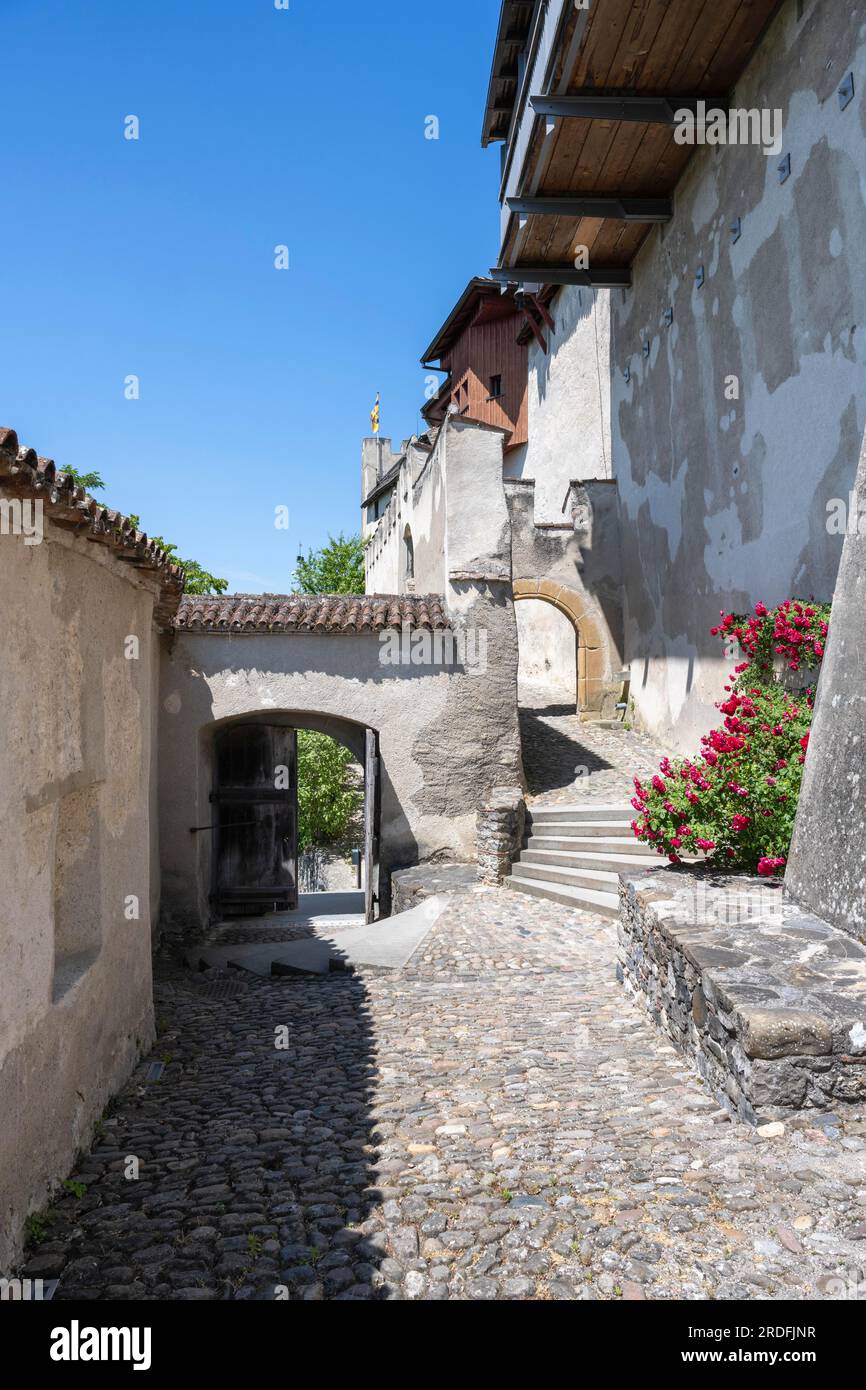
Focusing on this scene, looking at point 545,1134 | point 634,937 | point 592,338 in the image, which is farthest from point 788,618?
point 592,338

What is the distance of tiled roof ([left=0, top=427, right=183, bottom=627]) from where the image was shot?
3.48m

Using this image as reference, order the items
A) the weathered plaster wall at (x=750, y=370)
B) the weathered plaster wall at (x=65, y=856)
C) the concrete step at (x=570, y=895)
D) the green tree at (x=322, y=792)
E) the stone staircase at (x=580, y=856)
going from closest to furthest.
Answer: the weathered plaster wall at (x=65, y=856) → the weathered plaster wall at (x=750, y=370) → the concrete step at (x=570, y=895) → the stone staircase at (x=580, y=856) → the green tree at (x=322, y=792)

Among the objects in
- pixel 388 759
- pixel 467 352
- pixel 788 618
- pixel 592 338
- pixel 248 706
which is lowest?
pixel 388 759

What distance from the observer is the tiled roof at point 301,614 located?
453 inches

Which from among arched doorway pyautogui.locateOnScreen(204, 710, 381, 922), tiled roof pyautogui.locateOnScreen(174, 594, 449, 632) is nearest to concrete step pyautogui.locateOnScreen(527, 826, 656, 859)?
arched doorway pyautogui.locateOnScreen(204, 710, 381, 922)

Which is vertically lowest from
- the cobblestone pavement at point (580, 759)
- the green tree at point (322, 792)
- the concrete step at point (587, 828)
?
the green tree at point (322, 792)

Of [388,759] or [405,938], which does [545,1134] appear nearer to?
[405,938]

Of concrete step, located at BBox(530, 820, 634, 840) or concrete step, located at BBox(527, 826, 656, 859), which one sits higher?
concrete step, located at BBox(530, 820, 634, 840)

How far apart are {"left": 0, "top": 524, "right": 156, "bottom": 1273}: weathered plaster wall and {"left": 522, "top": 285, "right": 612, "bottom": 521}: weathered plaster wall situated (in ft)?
49.5

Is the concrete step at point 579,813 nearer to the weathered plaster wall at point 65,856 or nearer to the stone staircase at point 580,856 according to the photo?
the stone staircase at point 580,856

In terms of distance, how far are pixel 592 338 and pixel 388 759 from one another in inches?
486

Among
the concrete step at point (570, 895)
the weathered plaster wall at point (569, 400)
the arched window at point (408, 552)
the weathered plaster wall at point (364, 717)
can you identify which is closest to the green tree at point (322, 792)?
the arched window at point (408, 552)

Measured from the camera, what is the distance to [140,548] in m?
5.75

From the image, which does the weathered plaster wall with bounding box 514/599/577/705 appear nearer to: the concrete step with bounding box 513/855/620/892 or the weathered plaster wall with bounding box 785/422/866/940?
the concrete step with bounding box 513/855/620/892
